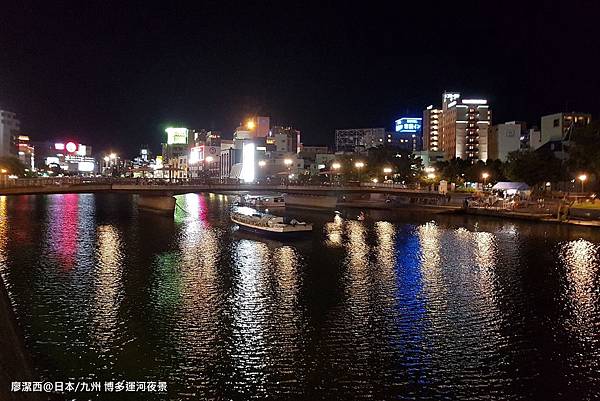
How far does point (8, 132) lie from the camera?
14012 cm

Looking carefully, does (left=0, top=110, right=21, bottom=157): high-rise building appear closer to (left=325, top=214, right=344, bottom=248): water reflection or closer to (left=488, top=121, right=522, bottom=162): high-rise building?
(left=325, top=214, right=344, bottom=248): water reflection

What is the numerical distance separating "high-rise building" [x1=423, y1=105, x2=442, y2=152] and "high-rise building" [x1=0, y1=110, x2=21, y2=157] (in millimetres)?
117110

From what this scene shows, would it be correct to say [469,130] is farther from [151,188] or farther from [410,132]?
[151,188]

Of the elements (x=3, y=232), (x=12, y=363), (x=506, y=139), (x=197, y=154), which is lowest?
(x=12, y=363)

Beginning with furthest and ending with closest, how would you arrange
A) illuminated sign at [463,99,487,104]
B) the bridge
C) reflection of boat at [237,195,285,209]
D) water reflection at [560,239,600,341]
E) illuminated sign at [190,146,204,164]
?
illuminated sign at [190,146,204,164] < illuminated sign at [463,99,487,104] < reflection of boat at [237,195,285,209] < the bridge < water reflection at [560,239,600,341]

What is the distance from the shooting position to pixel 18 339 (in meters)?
17.3

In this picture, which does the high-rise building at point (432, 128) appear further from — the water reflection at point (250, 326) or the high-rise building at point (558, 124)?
the water reflection at point (250, 326)

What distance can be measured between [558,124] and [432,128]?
2408 inches

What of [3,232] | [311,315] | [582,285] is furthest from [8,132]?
[582,285]

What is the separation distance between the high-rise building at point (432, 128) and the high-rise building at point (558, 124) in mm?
51798

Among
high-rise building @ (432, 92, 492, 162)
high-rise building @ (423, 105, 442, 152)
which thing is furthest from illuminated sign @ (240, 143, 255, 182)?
high-rise building @ (423, 105, 442, 152)

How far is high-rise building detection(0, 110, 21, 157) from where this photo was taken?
135675 millimetres

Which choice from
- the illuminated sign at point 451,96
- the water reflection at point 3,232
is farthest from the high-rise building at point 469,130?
the water reflection at point 3,232

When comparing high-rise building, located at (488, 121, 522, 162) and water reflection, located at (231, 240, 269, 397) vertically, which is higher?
high-rise building, located at (488, 121, 522, 162)
